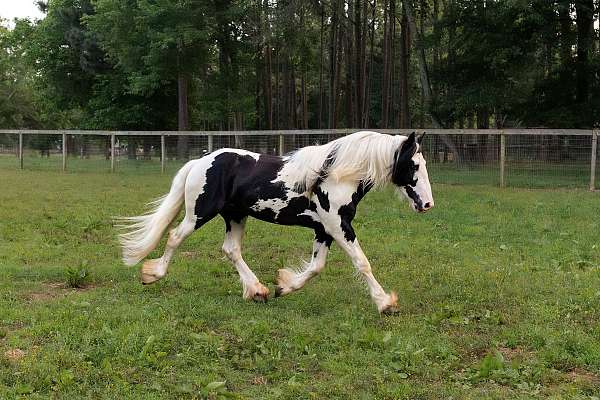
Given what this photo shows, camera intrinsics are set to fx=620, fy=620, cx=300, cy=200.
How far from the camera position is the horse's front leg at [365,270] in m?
5.41

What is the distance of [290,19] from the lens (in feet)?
89.8

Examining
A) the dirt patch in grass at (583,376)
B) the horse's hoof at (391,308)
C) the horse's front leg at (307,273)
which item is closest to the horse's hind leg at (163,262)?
the horse's front leg at (307,273)

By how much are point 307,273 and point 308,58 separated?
104 feet

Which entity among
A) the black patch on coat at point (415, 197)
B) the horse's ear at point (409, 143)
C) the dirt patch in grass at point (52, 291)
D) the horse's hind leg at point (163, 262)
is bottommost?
the dirt patch in grass at point (52, 291)

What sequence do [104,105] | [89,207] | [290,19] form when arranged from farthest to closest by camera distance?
[104,105] → [290,19] → [89,207]

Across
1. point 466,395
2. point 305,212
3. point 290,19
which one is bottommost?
point 466,395

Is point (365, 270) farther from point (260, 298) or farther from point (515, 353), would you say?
point (515, 353)

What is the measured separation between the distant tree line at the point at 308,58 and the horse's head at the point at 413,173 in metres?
16.5

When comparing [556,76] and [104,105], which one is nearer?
[556,76]

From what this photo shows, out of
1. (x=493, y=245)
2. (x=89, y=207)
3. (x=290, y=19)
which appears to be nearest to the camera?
(x=493, y=245)

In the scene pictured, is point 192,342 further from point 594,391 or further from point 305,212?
point 594,391

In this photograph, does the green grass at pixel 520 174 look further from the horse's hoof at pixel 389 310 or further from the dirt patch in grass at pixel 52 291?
the dirt patch in grass at pixel 52 291

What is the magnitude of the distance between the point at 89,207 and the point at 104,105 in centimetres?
2635

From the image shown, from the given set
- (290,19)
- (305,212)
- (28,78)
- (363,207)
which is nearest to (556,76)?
(290,19)
